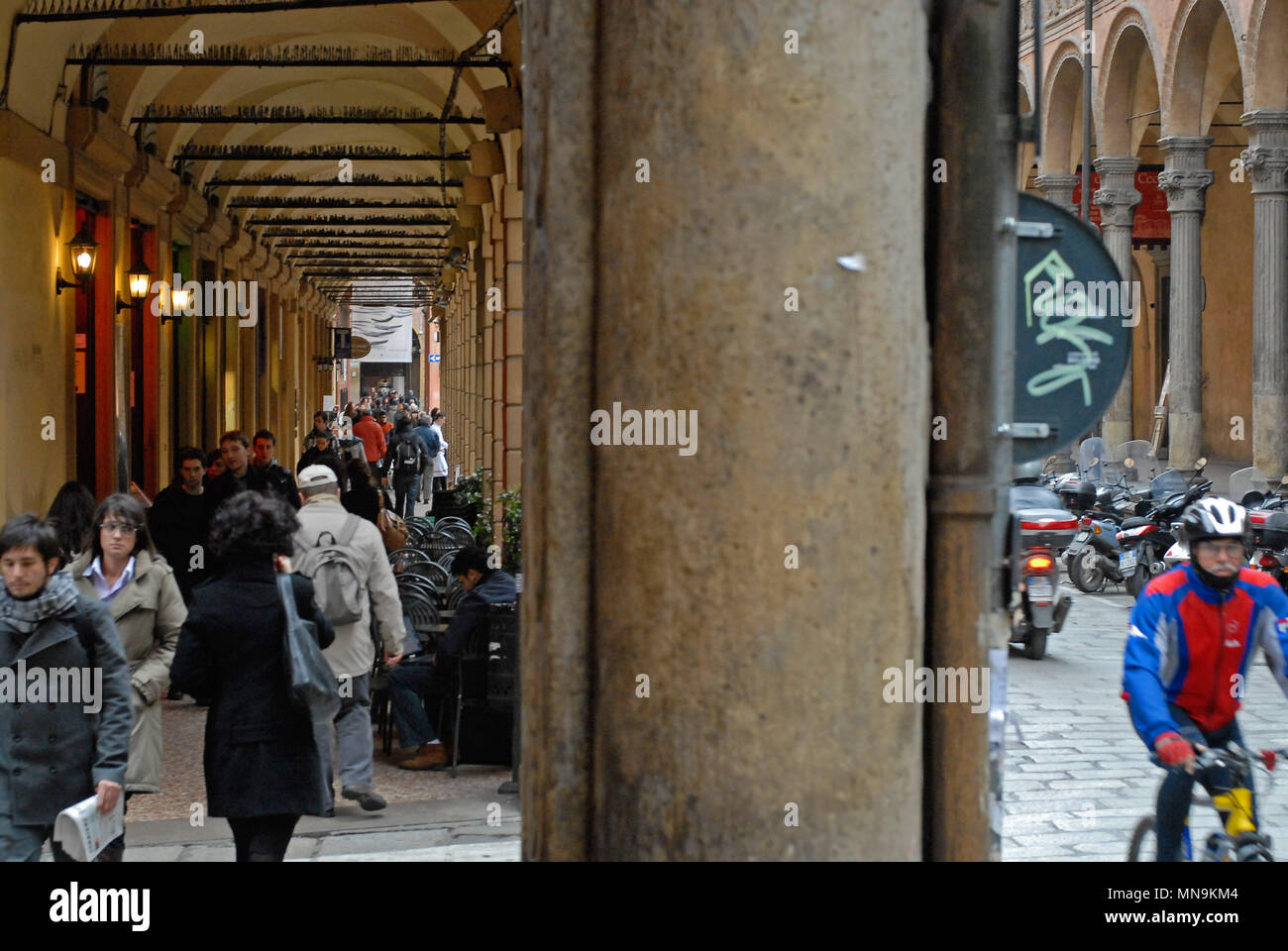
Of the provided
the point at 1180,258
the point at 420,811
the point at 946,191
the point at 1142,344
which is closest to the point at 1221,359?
the point at 1142,344

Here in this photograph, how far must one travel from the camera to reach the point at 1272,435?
2295 centimetres

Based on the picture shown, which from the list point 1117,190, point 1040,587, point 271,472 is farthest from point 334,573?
point 1117,190

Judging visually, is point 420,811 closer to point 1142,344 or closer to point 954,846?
point 954,846

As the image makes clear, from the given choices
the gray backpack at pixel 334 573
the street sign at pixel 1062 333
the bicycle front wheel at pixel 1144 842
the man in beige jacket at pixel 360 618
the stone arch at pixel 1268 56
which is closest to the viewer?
the street sign at pixel 1062 333

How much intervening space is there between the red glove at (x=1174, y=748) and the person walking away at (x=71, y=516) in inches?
220

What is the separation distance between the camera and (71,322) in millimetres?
15773

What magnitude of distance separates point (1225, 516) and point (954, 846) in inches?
122

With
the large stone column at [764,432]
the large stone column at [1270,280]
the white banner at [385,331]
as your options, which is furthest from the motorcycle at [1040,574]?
the white banner at [385,331]

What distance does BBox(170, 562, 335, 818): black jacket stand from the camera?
5.43 metres

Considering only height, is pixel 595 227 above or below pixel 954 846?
above

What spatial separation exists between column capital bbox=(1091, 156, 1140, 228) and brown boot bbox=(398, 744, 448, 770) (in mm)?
22994

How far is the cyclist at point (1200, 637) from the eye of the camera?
550cm

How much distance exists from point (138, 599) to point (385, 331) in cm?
4926

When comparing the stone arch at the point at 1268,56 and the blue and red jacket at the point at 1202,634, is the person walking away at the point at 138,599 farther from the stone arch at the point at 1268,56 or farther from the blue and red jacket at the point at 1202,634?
the stone arch at the point at 1268,56
